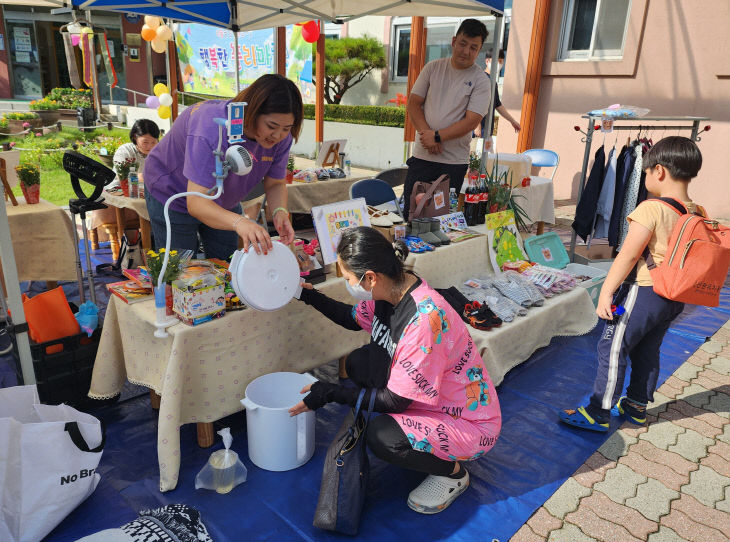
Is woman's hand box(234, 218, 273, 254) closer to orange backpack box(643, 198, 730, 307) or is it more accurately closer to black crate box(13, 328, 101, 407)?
black crate box(13, 328, 101, 407)

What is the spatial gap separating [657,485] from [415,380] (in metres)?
1.40

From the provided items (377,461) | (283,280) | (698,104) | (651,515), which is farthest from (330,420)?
(698,104)

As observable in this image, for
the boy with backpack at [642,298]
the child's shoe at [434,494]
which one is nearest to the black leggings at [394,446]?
the child's shoe at [434,494]

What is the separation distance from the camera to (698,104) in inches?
282

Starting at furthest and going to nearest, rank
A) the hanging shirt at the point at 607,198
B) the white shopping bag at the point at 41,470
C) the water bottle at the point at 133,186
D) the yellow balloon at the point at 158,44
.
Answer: the yellow balloon at the point at 158,44, the hanging shirt at the point at 607,198, the water bottle at the point at 133,186, the white shopping bag at the point at 41,470

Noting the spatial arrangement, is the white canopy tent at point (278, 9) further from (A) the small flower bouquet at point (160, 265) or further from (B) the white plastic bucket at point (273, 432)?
(A) the small flower bouquet at point (160, 265)

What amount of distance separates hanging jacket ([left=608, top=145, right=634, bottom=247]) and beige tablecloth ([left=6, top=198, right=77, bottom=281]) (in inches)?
171

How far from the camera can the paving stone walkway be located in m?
2.15

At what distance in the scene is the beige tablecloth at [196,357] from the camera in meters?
2.16

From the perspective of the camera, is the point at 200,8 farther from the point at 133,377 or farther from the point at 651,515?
the point at 651,515

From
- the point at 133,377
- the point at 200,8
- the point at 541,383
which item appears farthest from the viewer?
the point at 200,8

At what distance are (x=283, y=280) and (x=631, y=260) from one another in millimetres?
1598

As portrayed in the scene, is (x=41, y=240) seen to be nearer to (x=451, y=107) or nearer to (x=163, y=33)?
(x=451, y=107)

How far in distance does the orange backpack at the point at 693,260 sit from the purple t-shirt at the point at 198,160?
1812mm
